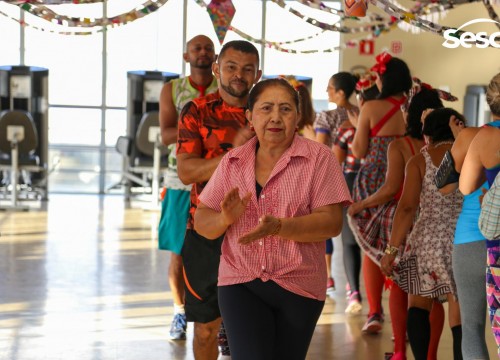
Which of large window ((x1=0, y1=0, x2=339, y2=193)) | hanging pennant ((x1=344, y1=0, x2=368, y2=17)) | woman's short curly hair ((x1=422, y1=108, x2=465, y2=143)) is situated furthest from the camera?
large window ((x1=0, y1=0, x2=339, y2=193))

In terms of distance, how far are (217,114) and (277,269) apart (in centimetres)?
129

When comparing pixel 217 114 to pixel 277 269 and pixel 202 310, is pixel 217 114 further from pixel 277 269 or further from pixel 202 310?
pixel 277 269

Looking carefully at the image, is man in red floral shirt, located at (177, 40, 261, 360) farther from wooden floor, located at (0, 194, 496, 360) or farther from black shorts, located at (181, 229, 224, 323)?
wooden floor, located at (0, 194, 496, 360)

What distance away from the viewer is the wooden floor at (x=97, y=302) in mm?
6148

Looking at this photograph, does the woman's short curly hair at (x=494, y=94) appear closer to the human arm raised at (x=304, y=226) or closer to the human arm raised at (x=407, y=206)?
the human arm raised at (x=304, y=226)

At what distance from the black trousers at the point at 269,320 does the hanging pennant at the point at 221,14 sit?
3.64 m

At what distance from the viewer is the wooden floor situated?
6148 mm

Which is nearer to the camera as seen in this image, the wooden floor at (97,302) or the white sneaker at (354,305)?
the wooden floor at (97,302)

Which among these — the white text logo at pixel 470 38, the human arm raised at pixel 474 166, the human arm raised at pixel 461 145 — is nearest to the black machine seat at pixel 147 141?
the white text logo at pixel 470 38

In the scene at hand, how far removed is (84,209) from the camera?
45.3ft

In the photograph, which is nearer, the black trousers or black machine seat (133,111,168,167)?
the black trousers

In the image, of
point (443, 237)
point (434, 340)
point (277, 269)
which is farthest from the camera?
point (434, 340)

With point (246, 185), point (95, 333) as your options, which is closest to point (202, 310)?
point (246, 185)

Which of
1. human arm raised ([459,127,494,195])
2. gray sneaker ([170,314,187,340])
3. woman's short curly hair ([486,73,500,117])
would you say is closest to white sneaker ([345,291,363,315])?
gray sneaker ([170,314,187,340])
